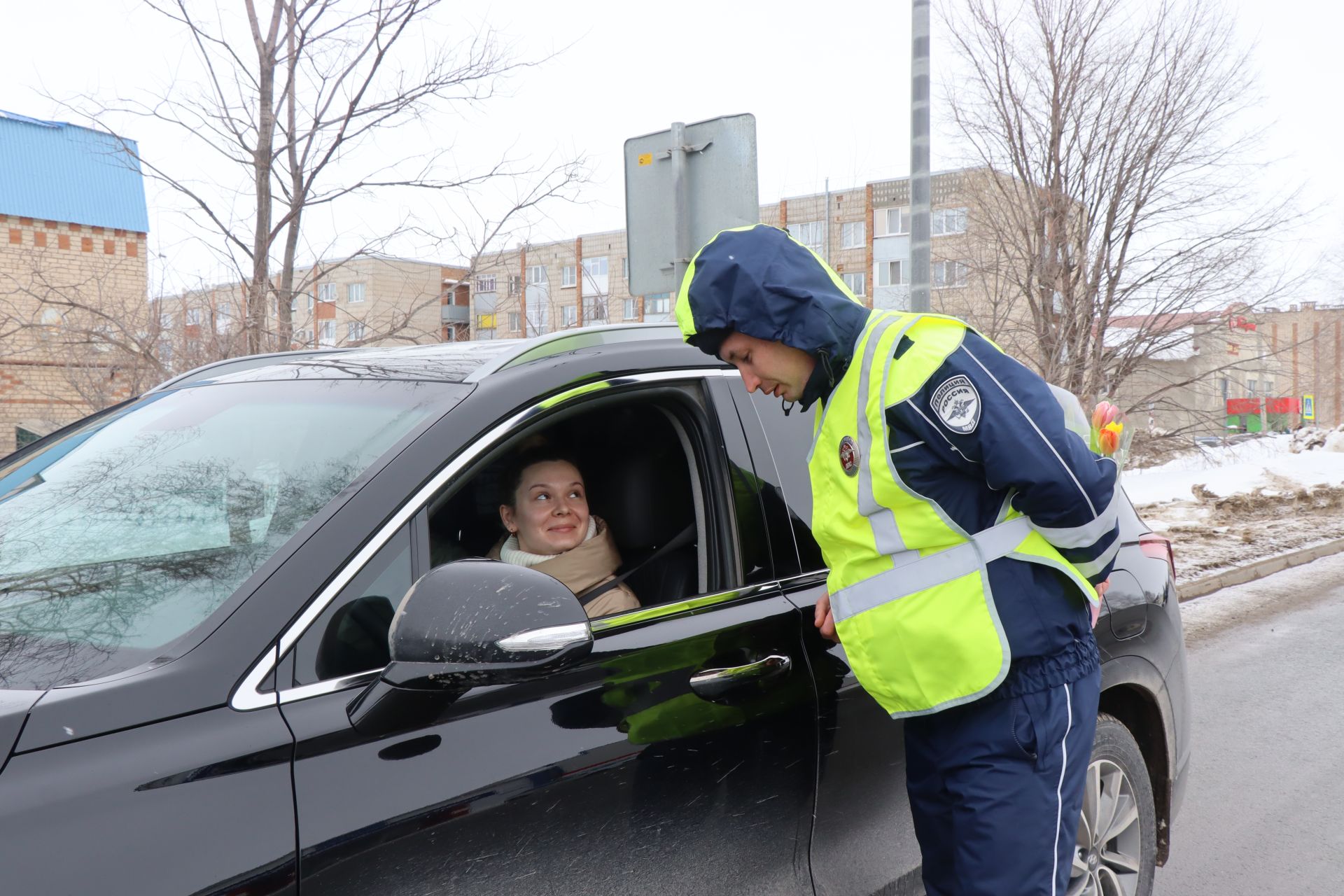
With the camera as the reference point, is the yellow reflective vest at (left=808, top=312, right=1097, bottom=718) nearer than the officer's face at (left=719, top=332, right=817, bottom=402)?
Yes

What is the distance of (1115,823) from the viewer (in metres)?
2.89

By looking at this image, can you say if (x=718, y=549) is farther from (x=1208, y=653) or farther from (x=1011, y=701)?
(x=1208, y=653)

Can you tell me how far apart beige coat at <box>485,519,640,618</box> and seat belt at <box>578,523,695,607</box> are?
0.02 meters

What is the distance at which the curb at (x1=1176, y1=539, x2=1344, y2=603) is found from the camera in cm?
880

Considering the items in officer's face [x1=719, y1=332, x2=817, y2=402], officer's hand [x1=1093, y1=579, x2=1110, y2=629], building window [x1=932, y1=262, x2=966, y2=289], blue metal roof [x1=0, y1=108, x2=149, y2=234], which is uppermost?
blue metal roof [x1=0, y1=108, x2=149, y2=234]

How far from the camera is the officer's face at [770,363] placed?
6.75 feet

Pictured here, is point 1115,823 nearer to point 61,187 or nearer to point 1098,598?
point 1098,598

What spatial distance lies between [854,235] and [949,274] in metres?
38.2

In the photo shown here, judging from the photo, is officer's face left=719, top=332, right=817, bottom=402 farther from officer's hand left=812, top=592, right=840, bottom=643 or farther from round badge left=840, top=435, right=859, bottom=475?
officer's hand left=812, top=592, right=840, bottom=643

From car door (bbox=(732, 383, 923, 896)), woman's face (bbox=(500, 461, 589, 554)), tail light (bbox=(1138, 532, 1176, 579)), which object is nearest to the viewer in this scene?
car door (bbox=(732, 383, 923, 896))

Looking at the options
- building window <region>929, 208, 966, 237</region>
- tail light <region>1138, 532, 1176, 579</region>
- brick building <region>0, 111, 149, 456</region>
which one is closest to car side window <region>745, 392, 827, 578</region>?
tail light <region>1138, 532, 1176, 579</region>

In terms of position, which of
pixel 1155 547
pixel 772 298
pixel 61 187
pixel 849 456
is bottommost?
pixel 1155 547

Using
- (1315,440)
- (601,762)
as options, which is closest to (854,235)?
(1315,440)

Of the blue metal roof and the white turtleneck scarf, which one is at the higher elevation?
the blue metal roof
